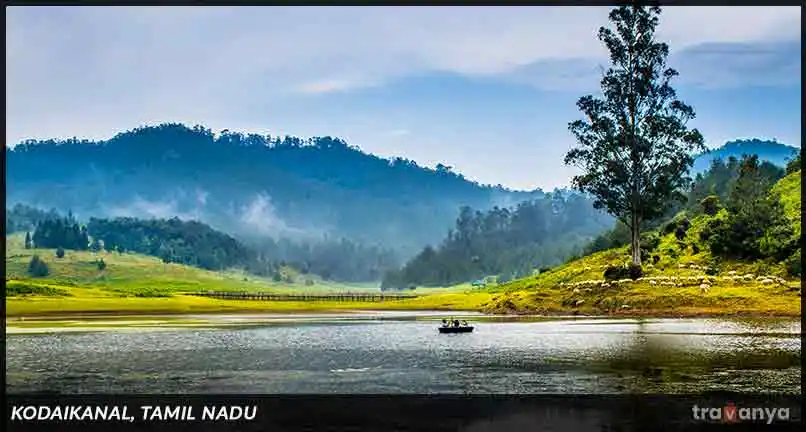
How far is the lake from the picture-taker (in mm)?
43312

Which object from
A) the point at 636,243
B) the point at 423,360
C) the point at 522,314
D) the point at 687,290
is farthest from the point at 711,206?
the point at 423,360

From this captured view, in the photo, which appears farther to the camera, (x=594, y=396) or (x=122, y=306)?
(x=122, y=306)

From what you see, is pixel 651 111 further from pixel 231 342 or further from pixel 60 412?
pixel 60 412

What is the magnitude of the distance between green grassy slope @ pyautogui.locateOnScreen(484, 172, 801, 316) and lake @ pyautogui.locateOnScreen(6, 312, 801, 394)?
45.4 ft

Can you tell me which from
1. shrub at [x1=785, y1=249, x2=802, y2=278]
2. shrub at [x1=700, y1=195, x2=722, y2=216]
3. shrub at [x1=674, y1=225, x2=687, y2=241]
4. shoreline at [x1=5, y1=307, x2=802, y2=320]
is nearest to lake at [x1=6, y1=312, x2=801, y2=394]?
shoreline at [x1=5, y1=307, x2=802, y2=320]

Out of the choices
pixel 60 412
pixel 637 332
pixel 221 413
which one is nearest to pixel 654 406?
pixel 221 413

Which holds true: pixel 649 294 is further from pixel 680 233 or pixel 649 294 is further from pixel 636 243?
pixel 680 233

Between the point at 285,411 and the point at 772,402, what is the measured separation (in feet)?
63.0

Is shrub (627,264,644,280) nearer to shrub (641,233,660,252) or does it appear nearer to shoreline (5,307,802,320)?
shoreline (5,307,802,320)

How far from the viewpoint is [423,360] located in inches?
2188

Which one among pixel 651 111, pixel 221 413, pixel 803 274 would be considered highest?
pixel 651 111

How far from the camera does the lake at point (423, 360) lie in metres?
43.3

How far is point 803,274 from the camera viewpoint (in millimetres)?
97688

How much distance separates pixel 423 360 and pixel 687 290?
181 feet
